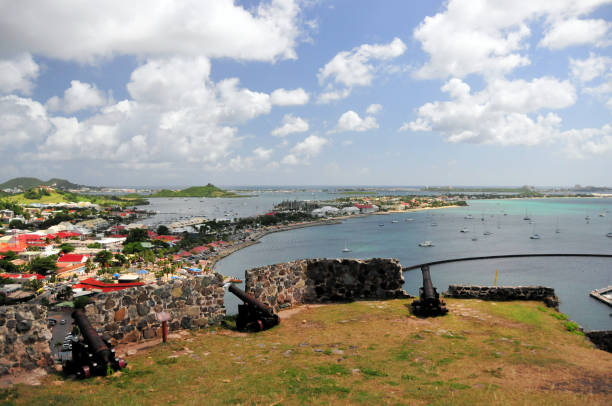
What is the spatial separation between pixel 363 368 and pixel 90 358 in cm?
410

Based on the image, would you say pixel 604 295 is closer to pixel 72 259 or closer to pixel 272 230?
pixel 72 259

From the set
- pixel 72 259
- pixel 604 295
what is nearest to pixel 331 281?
pixel 604 295

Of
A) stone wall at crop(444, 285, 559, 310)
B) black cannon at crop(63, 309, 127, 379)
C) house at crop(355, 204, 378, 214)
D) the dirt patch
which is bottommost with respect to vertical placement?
house at crop(355, 204, 378, 214)

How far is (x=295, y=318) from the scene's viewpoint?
27.6 ft

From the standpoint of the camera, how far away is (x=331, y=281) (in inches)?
390

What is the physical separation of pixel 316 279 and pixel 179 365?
483 centimetres

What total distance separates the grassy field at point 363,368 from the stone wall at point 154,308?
0.50m

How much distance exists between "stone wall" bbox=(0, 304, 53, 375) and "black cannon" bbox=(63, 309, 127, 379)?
0.41 meters

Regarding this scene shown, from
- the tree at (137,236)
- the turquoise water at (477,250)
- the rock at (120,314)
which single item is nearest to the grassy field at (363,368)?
the rock at (120,314)

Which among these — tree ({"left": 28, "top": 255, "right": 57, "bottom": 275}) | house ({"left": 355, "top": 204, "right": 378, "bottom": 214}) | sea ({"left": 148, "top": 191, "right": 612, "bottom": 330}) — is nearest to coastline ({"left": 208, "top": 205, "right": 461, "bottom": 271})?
sea ({"left": 148, "top": 191, "right": 612, "bottom": 330})

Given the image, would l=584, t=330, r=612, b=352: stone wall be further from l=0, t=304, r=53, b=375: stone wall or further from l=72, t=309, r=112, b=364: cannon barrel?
l=0, t=304, r=53, b=375: stone wall

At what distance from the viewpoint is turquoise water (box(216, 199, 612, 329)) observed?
43428 millimetres

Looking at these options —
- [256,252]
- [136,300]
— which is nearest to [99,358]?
[136,300]

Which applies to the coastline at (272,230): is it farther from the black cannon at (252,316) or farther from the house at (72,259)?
the black cannon at (252,316)
